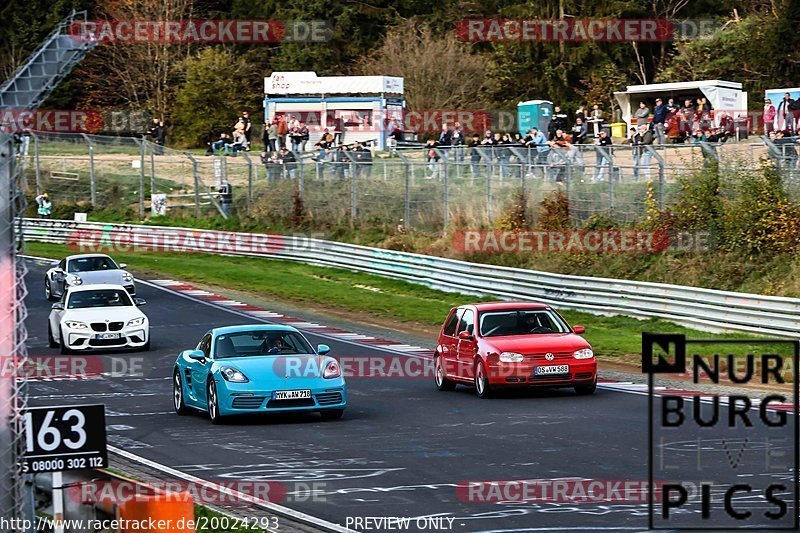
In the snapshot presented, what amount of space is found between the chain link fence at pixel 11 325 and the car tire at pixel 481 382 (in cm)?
1379

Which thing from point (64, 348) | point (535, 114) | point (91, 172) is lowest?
point (64, 348)

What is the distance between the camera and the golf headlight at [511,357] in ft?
65.1

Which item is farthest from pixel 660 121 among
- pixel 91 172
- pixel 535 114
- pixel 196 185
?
pixel 91 172

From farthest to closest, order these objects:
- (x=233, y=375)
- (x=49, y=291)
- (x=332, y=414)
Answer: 1. (x=49, y=291)
2. (x=332, y=414)
3. (x=233, y=375)

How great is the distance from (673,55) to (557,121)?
33.3 metres

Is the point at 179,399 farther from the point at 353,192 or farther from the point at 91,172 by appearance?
the point at 91,172

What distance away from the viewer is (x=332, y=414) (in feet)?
61.0

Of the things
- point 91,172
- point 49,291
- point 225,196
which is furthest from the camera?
point 91,172

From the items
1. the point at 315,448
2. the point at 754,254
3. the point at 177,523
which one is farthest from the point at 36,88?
the point at 754,254

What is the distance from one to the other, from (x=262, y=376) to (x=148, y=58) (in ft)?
203

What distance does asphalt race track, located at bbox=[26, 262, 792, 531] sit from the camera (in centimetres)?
1141

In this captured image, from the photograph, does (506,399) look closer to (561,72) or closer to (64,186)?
(64,186)

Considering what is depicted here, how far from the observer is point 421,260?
37406 mm

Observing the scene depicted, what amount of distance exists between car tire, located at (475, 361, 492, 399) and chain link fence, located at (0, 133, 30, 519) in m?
13.8
